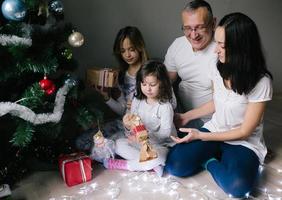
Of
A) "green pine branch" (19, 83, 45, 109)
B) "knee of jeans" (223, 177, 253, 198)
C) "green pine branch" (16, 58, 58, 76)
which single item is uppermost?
"green pine branch" (16, 58, 58, 76)

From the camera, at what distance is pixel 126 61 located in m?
1.92

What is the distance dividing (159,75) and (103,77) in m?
0.30

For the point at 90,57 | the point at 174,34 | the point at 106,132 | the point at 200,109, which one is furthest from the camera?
the point at 174,34

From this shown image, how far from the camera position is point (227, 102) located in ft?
5.31

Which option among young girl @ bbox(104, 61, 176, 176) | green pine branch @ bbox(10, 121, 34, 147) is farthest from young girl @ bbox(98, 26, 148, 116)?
green pine branch @ bbox(10, 121, 34, 147)

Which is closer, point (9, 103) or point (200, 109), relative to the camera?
point (9, 103)

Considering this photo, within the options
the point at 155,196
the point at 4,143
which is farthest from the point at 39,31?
the point at 155,196

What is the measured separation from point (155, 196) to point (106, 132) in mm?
541

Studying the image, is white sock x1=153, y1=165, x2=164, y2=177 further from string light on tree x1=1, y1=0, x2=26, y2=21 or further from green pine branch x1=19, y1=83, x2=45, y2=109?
string light on tree x1=1, y1=0, x2=26, y2=21

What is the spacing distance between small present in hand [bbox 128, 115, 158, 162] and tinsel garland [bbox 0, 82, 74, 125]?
0.33 meters

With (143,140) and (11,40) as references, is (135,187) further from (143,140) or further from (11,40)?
(11,40)

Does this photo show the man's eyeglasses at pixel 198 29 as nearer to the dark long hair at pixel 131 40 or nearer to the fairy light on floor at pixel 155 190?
the dark long hair at pixel 131 40

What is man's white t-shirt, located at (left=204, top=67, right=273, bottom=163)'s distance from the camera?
5.01ft

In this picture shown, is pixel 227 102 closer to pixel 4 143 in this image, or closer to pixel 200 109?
pixel 200 109
